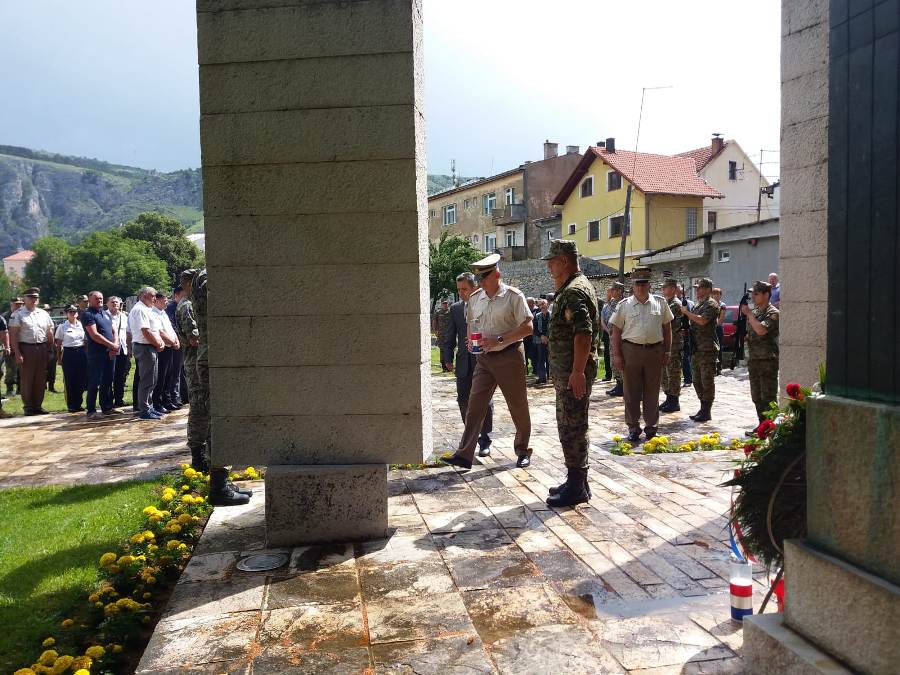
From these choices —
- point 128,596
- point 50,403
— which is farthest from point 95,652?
point 50,403

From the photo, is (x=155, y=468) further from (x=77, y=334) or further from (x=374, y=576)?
(x=77, y=334)

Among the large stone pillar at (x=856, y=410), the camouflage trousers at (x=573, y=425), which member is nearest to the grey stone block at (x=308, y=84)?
the camouflage trousers at (x=573, y=425)

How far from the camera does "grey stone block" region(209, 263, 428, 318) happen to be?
15.2 feet

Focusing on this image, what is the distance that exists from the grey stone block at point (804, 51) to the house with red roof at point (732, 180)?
38.1m

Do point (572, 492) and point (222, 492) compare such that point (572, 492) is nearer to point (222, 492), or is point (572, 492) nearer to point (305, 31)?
point (222, 492)

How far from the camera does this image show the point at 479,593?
12.6ft

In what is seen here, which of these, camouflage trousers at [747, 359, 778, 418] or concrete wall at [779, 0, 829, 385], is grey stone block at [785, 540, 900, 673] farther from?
camouflage trousers at [747, 359, 778, 418]

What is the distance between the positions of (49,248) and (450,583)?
93.1 meters

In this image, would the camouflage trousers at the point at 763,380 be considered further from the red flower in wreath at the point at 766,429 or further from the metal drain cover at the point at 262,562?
the metal drain cover at the point at 262,562

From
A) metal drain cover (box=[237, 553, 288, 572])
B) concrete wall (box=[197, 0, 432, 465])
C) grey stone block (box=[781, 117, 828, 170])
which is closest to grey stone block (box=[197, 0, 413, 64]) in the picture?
concrete wall (box=[197, 0, 432, 465])

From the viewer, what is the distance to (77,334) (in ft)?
41.5

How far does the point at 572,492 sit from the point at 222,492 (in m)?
2.72

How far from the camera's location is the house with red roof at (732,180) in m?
42.6

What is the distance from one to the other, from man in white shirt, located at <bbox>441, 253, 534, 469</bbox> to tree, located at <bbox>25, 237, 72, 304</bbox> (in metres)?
80.0
